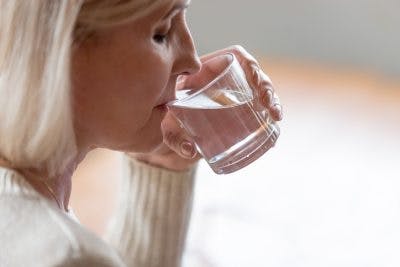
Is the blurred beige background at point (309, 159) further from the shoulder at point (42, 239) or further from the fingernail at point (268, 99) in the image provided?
the shoulder at point (42, 239)

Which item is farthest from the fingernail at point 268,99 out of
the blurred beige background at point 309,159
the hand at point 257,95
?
the blurred beige background at point 309,159

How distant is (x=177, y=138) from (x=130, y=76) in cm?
22

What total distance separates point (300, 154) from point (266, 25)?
0.51 metres

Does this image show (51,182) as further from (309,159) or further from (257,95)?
(309,159)

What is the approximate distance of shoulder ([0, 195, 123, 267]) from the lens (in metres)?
0.68

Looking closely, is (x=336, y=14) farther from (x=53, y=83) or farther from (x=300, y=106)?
(x=53, y=83)

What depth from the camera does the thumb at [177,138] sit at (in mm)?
960

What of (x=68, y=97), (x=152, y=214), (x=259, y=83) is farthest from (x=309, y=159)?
(x=68, y=97)

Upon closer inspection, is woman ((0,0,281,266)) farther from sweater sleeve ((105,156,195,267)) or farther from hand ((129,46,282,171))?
sweater sleeve ((105,156,195,267))

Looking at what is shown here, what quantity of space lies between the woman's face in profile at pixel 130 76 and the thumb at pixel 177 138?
4.9 inches

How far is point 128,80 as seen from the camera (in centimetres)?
77

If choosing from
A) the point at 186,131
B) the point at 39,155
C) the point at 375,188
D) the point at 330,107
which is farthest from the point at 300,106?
the point at 39,155

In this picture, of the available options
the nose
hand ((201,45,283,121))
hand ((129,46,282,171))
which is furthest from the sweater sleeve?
the nose

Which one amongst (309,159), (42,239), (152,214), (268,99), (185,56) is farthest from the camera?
(309,159)
